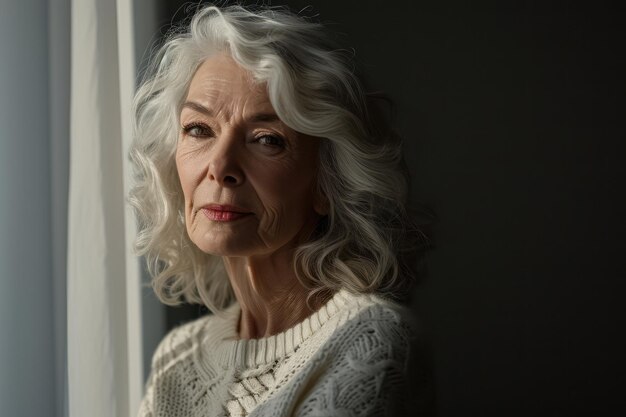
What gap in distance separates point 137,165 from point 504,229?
2.46ft

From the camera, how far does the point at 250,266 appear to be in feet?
4.68

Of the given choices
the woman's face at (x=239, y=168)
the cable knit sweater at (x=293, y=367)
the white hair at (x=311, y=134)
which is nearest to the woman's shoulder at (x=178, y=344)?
the cable knit sweater at (x=293, y=367)

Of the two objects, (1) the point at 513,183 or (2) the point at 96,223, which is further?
(1) the point at 513,183

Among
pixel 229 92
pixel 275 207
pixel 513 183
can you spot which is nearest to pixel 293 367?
pixel 275 207

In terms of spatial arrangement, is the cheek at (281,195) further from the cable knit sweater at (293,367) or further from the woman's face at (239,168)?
the cable knit sweater at (293,367)

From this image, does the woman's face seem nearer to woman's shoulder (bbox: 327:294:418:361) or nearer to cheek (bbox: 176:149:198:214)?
cheek (bbox: 176:149:198:214)

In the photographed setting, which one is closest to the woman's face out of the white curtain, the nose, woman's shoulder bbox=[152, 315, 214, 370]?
the nose

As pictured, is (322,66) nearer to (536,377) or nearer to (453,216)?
(453,216)

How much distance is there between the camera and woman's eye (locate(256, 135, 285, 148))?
133 cm

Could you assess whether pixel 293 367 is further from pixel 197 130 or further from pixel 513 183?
pixel 513 183

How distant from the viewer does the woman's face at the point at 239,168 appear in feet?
4.29

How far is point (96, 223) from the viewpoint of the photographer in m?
1.30

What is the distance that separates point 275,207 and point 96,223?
30cm

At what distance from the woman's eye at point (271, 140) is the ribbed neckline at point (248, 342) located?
0.29 m
